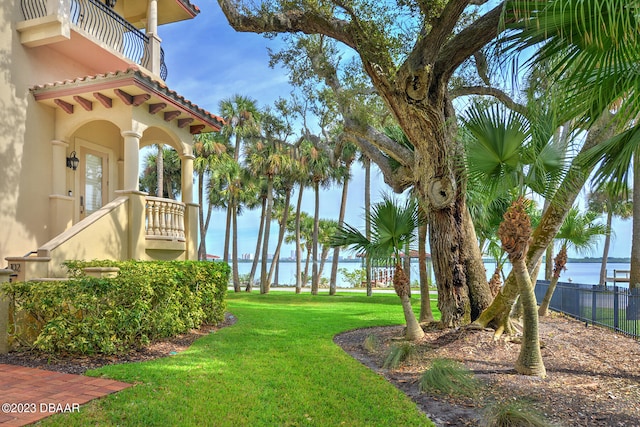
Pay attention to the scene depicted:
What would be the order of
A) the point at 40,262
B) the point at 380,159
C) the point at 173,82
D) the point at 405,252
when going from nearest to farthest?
the point at 40,262 < the point at 405,252 < the point at 380,159 < the point at 173,82

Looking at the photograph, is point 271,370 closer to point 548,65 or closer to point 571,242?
point 548,65

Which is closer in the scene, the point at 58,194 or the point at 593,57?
the point at 593,57

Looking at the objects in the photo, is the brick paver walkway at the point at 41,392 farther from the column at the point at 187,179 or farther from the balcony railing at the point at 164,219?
the column at the point at 187,179

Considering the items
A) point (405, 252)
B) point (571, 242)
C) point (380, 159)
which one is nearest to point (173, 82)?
point (380, 159)

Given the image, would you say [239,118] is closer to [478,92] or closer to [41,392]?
[478,92]

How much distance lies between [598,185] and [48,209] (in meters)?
10.9

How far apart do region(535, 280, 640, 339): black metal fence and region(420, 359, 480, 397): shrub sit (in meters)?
6.47

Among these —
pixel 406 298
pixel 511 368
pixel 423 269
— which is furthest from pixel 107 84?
pixel 511 368

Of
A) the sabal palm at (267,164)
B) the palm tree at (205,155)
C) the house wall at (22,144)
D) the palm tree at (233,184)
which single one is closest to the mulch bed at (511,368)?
the house wall at (22,144)

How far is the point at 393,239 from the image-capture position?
848 cm

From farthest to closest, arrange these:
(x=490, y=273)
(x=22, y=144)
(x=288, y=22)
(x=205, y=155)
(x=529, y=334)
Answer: (x=205, y=155)
(x=490, y=273)
(x=22, y=144)
(x=288, y=22)
(x=529, y=334)

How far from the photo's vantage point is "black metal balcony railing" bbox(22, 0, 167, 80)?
10203 millimetres

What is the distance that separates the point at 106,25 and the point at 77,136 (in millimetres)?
3058

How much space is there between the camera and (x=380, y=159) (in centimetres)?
1115
